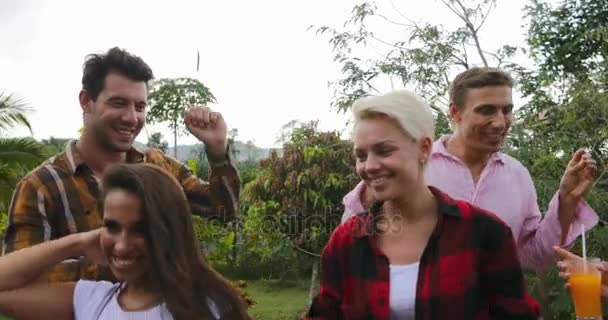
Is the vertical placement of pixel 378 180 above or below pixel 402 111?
below

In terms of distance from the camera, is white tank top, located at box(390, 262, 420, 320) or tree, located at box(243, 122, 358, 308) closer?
white tank top, located at box(390, 262, 420, 320)

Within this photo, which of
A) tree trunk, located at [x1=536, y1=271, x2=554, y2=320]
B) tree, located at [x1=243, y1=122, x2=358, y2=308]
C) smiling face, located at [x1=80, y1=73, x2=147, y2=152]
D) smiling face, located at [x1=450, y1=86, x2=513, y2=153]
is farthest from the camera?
tree, located at [x1=243, y1=122, x2=358, y2=308]

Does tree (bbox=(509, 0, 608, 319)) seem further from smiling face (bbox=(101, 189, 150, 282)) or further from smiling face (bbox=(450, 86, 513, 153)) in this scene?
smiling face (bbox=(101, 189, 150, 282))

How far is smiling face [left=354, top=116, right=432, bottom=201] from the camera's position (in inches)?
74.4

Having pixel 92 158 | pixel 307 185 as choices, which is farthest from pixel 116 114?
pixel 307 185

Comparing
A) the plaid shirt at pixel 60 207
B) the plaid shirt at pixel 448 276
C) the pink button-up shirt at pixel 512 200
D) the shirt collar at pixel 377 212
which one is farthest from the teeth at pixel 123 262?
the pink button-up shirt at pixel 512 200

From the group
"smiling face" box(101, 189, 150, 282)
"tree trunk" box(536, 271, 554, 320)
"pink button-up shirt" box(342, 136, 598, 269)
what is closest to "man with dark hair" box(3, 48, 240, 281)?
"smiling face" box(101, 189, 150, 282)

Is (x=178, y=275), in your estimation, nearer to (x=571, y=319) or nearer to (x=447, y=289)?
(x=447, y=289)

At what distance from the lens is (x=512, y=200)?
2.51 meters

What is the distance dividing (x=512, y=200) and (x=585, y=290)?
0.42m

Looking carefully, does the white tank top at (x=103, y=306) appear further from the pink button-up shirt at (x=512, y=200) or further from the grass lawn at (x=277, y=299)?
the grass lawn at (x=277, y=299)

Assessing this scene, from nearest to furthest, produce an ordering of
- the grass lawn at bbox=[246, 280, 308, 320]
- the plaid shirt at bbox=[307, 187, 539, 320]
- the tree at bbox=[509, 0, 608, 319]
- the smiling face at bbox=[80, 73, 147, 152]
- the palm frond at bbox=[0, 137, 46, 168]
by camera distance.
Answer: the plaid shirt at bbox=[307, 187, 539, 320] < the smiling face at bbox=[80, 73, 147, 152] < the tree at bbox=[509, 0, 608, 319] < the grass lawn at bbox=[246, 280, 308, 320] < the palm frond at bbox=[0, 137, 46, 168]

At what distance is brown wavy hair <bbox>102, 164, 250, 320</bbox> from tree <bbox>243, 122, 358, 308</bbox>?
5947 millimetres

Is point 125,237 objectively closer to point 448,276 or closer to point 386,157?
point 386,157
